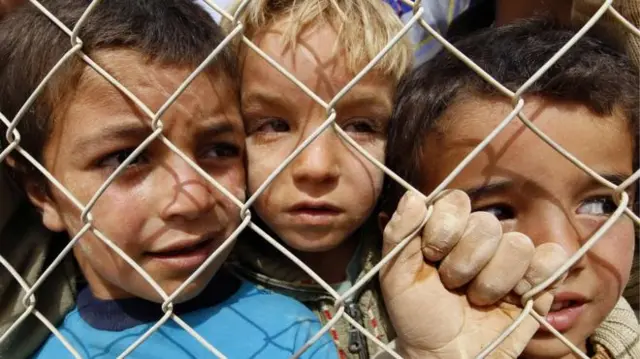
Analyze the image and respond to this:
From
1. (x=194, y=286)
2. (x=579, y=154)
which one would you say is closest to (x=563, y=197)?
(x=579, y=154)

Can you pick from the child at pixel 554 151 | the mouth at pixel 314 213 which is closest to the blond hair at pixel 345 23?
the child at pixel 554 151

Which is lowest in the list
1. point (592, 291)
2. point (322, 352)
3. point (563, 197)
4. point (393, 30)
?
point (322, 352)

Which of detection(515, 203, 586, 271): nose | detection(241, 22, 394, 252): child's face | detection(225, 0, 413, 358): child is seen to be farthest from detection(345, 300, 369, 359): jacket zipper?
detection(515, 203, 586, 271): nose

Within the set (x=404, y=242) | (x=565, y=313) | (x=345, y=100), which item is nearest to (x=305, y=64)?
(x=345, y=100)

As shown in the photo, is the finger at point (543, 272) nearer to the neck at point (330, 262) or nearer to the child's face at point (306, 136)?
the child's face at point (306, 136)

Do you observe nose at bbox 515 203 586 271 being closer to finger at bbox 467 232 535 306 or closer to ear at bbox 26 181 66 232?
finger at bbox 467 232 535 306

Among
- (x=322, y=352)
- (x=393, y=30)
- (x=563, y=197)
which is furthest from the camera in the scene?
(x=393, y=30)

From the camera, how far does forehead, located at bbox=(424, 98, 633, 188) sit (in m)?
0.75

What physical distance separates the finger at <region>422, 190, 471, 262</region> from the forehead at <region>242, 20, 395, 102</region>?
1.18 feet

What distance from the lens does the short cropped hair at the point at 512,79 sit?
2.64 feet

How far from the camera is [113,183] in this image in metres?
0.80

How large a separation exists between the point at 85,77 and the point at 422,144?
1.59 feet

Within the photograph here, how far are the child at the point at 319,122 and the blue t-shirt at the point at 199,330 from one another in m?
0.10

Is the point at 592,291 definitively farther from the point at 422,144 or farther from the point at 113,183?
the point at 113,183
